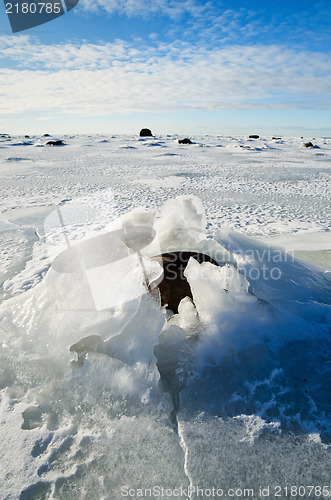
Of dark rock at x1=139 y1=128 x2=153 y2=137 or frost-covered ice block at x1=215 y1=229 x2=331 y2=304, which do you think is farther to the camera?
dark rock at x1=139 y1=128 x2=153 y2=137

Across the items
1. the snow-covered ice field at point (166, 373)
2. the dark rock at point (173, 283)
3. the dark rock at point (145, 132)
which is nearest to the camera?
the snow-covered ice field at point (166, 373)

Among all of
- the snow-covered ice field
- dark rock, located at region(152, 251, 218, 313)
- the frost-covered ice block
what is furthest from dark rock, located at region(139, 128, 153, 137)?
dark rock, located at region(152, 251, 218, 313)

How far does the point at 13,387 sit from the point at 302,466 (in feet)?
4.81

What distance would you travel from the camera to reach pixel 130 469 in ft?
4.14

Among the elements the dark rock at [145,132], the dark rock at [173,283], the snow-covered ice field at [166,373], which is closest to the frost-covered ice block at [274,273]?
the snow-covered ice field at [166,373]

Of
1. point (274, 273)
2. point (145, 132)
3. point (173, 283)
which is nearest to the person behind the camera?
point (173, 283)

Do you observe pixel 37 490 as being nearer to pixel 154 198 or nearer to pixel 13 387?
pixel 13 387

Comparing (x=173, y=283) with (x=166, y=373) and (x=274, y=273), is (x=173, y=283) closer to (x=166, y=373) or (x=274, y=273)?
(x=166, y=373)

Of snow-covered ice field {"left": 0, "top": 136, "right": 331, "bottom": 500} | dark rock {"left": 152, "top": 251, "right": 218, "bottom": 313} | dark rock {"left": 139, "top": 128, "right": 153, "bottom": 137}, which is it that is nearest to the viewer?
snow-covered ice field {"left": 0, "top": 136, "right": 331, "bottom": 500}

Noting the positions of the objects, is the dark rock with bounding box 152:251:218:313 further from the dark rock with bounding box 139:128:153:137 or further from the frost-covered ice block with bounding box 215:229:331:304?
the dark rock with bounding box 139:128:153:137

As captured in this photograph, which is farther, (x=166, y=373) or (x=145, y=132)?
(x=145, y=132)

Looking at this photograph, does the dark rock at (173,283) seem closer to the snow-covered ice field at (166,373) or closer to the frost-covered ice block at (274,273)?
the snow-covered ice field at (166,373)

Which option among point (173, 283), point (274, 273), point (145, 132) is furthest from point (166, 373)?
point (145, 132)

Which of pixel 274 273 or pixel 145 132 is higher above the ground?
pixel 274 273
